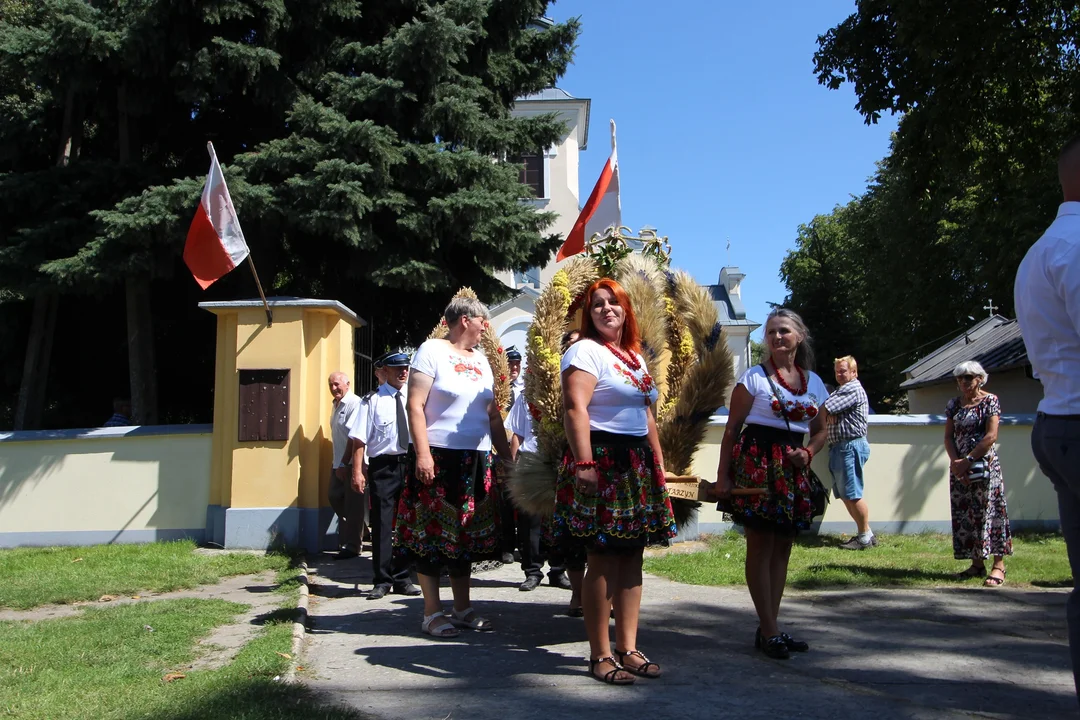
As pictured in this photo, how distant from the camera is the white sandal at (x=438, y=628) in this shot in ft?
18.2

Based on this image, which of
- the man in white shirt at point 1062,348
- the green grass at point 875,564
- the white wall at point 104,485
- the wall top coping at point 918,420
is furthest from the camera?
the wall top coping at point 918,420

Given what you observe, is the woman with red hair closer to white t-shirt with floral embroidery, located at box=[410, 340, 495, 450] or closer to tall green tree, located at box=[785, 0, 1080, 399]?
white t-shirt with floral embroidery, located at box=[410, 340, 495, 450]

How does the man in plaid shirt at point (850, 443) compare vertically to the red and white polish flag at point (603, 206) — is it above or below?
below

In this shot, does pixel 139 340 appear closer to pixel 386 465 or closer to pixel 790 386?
pixel 386 465

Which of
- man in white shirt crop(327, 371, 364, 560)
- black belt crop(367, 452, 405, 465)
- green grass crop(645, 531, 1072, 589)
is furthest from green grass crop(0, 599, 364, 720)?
green grass crop(645, 531, 1072, 589)

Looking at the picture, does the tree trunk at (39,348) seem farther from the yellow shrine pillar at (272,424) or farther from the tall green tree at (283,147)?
the yellow shrine pillar at (272,424)

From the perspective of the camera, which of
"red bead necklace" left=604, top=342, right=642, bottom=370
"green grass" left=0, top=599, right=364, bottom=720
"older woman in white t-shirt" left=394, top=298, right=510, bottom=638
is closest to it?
"green grass" left=0, top=599, right=364, bottom=720

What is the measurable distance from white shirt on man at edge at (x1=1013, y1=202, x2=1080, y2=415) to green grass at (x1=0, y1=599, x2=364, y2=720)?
114 inches

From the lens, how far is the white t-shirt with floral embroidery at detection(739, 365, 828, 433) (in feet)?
16.8

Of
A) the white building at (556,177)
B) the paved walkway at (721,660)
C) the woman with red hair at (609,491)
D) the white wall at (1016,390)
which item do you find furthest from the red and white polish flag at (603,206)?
the white building at (556,177)

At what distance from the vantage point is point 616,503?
462 centimetres

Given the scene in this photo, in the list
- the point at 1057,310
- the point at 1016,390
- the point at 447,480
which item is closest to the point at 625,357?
the point at 447,480

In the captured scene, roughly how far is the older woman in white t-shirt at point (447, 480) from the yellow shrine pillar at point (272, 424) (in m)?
4.66

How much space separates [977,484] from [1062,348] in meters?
5.06
